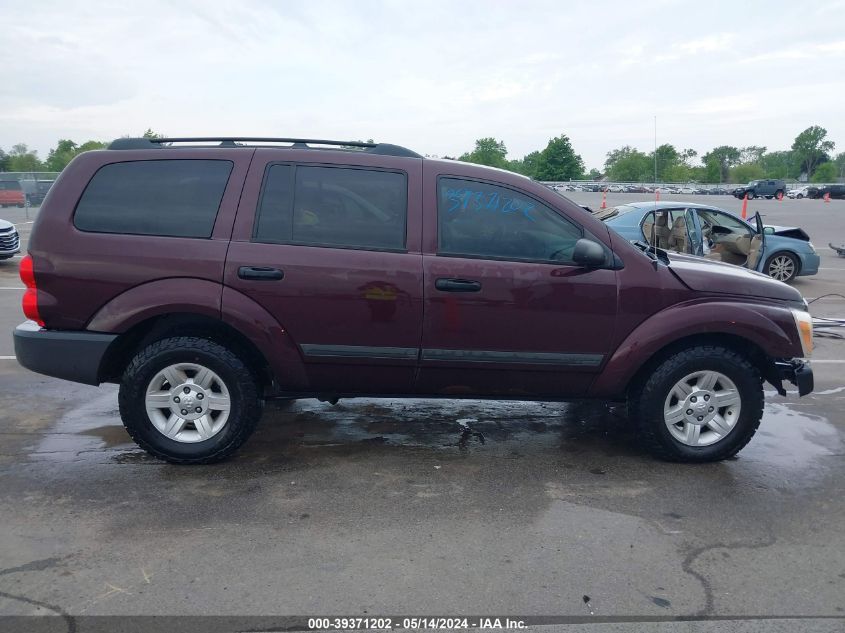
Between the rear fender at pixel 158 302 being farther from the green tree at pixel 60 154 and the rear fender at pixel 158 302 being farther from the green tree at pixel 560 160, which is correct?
the green tree at pixel 560 160

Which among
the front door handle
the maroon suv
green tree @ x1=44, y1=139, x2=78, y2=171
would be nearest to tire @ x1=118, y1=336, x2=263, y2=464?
the maroon suv

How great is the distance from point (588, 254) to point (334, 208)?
1.53m

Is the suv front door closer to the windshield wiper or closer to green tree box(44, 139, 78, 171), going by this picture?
the windshield wiper

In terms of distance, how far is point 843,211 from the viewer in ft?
111

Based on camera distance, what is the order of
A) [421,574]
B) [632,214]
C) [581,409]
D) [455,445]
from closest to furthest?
1. [421,574]
2. [455,445]
3. [581,409]
4. [632,214]

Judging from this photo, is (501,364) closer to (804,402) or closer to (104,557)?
(104,557)

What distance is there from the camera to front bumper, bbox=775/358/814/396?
4.62 meters

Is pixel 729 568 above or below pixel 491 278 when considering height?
below

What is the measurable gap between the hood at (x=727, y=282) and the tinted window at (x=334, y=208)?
70.1 inches

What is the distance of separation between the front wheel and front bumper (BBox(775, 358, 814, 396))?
7.58 metres

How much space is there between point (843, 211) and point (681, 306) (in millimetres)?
34532

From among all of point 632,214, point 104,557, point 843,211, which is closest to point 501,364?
point 104,557

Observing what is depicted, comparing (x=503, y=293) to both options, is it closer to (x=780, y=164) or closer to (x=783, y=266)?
(x=783, y=266)

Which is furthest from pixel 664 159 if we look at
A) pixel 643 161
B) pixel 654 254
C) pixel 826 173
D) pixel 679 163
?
pixel 654 254
